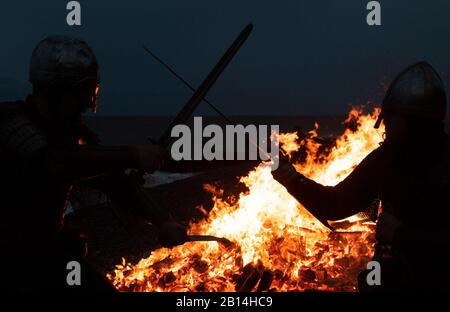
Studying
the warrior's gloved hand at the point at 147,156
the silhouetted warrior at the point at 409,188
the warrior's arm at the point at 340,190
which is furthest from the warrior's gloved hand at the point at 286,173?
the warrior's gloved hand at the point at 147,156

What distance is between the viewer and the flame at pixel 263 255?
6.45m

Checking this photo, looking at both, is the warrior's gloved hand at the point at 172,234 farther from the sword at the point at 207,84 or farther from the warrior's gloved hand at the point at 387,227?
the warrior's gloved hand at the point at 387,227

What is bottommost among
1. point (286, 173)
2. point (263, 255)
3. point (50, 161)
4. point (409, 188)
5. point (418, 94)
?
point (263, 255)

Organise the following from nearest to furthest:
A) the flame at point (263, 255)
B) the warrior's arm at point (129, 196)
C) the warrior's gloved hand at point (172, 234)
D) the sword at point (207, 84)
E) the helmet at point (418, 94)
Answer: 1. the helmet at point (418, 94)
2. the sword at point (207, 84)
3. the warrior's gloved hand at point (172, 234)
4. the warrior's arm at point (129, 196)
5. the flame at point (263, 255)

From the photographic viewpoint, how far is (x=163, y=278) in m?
6.67

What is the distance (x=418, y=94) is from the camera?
3.96 m

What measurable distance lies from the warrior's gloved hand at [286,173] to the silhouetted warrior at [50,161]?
1.24 m

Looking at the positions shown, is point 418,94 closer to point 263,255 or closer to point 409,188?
point 409,188

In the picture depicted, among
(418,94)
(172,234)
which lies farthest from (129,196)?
(418,94)

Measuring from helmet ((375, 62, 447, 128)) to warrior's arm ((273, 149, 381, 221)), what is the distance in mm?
485

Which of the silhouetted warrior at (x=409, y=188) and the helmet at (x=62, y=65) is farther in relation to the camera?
the helmet at (x=62, y=65)

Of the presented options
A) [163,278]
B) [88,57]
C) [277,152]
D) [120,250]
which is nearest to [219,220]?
[163,278]

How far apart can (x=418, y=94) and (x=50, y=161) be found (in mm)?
3377

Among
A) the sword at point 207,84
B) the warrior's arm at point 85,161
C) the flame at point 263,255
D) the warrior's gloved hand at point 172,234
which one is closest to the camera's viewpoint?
the warrior's arm at point 85,161
